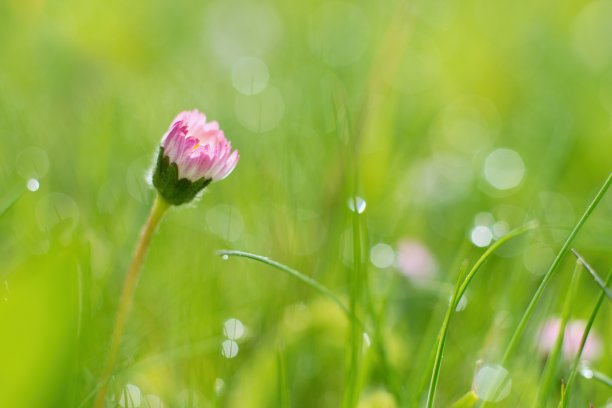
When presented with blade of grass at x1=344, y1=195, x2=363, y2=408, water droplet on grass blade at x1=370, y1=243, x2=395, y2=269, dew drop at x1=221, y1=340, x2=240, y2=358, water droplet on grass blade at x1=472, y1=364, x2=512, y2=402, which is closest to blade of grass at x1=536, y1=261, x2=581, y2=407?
water droplet on grass blade at x1=472, y1=364, x2=512, y2=402

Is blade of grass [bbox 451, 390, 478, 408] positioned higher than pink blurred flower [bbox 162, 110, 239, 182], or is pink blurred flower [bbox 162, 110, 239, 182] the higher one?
pink blurred flower [bbox 162, 110, 239, 182]

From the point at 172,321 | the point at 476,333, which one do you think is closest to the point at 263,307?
the point at 172,321

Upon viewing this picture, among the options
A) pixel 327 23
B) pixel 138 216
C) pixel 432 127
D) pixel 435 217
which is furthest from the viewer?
pixel 327 23

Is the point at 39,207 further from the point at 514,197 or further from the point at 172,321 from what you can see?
the point at 514,197

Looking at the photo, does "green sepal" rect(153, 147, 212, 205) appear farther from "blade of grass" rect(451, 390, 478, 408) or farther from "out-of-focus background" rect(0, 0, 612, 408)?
"blade of grass" rect(451, 390, 478, 408)

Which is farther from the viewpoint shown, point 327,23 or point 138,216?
point 327,23
